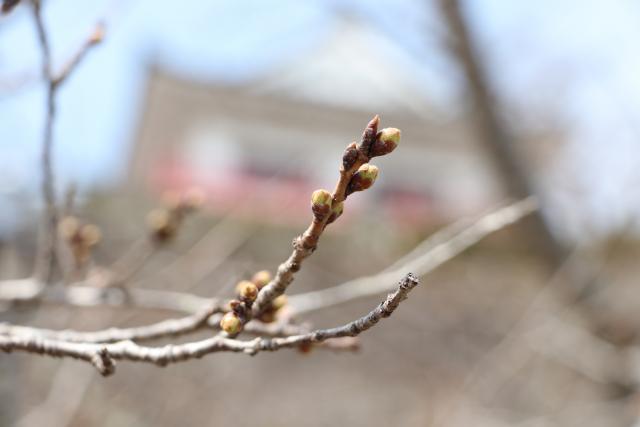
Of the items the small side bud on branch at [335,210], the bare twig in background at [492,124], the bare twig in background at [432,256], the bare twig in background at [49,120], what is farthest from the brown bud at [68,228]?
the bare twig in background at [492,124]

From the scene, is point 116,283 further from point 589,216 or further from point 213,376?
point 589,216

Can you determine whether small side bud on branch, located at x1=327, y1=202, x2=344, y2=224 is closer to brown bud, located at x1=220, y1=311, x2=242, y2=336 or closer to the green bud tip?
the green bud tip

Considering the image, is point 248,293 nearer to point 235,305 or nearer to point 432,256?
point 235,305

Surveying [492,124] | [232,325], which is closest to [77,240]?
[232,325]

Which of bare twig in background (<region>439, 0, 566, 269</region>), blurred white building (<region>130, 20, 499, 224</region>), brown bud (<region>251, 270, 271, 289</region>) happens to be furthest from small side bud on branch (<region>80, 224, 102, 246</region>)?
blurred white building (<region>130, 20, 499, 224</region>)

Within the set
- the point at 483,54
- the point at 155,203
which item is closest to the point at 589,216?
the point at 483,54

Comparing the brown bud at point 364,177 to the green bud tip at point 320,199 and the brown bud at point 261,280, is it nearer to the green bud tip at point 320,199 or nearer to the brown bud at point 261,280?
the green bud tip at point 320,199
